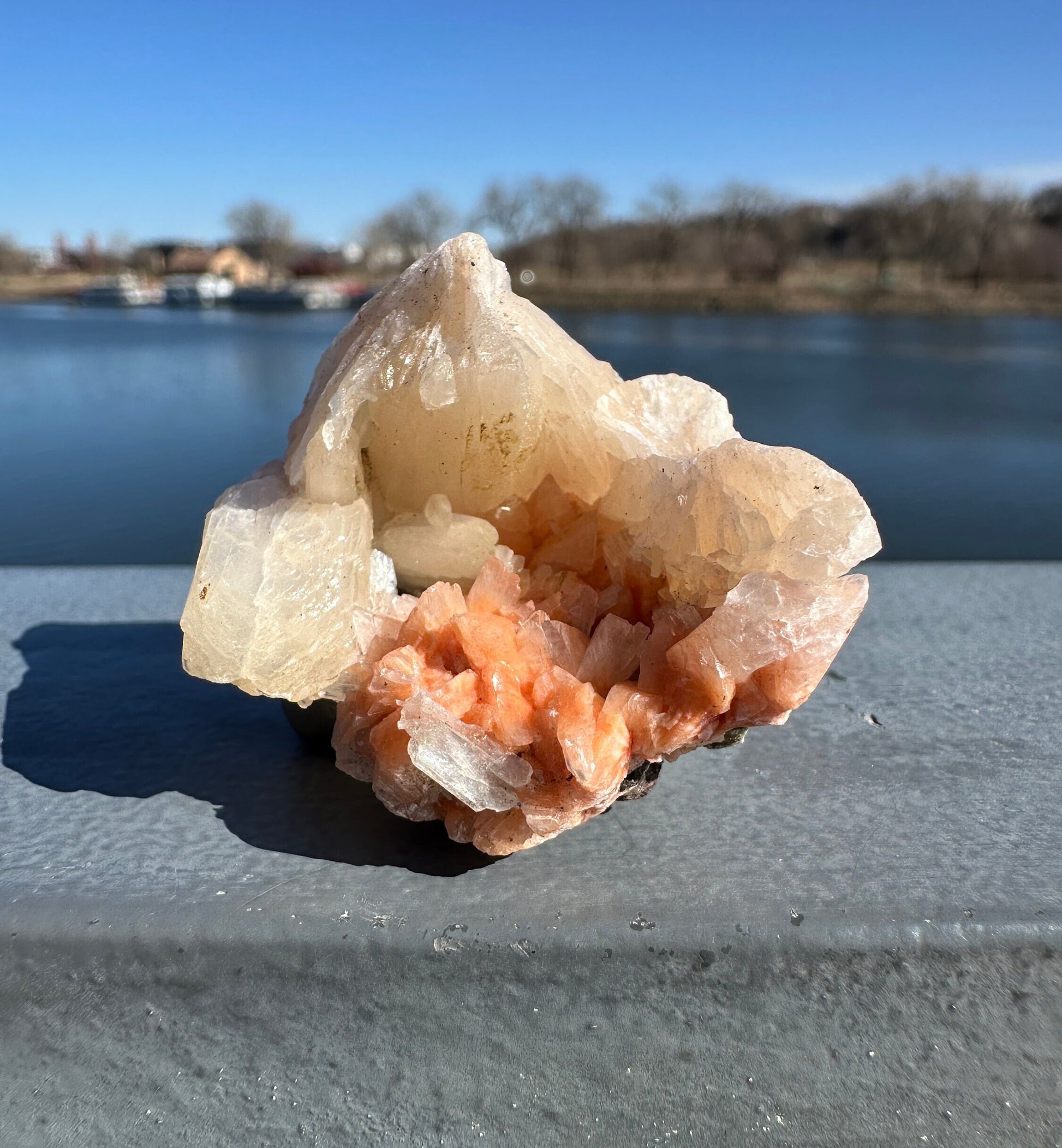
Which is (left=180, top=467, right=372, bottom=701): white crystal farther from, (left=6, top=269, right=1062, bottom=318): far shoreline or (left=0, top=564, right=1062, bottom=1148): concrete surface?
(left=6, top=269, right=1062, bottom=318): far shoreline

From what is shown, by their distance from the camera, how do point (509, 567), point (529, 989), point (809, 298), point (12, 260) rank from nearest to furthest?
point (529, 989), point (509, 567), point (809, 298), point (12, 260)

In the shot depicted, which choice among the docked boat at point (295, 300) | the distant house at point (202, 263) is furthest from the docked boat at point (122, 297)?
the distant house at point (202, 263)

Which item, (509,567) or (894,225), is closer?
(509,567)

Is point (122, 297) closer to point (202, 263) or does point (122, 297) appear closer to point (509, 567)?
point (202, 263)

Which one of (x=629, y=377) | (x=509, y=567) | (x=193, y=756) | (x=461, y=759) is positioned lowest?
(x=629, y=377)

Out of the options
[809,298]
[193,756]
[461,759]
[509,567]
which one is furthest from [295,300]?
[461,759]

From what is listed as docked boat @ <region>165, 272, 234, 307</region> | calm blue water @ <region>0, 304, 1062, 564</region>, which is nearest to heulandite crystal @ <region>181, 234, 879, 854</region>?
calm blue water @ <region>0, 304, 1062, 564</region>

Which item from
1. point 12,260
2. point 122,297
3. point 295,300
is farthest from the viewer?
point 12,260

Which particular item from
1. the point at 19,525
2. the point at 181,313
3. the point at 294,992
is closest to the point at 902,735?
the point at 294,992
